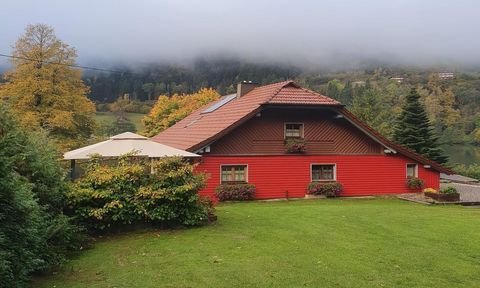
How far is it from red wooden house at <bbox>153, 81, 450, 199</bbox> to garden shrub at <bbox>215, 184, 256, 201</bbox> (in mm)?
398

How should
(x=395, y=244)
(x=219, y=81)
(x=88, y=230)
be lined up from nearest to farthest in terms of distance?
(x=395, y=244) → (x=88, y=230) → (x=219, y=81)

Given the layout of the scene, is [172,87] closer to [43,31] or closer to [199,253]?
[43,31]

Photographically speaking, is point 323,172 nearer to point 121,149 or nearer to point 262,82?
point 121,149

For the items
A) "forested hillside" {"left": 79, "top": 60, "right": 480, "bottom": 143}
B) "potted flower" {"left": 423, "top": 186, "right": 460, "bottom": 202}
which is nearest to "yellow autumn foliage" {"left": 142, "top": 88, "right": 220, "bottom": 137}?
"potted flower" {"left": 423, "top": 186, "right": 460, "bottom": 202}

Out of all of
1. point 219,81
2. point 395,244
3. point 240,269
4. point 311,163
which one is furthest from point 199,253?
point 219,81

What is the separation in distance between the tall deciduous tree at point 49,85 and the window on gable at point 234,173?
12015 mm

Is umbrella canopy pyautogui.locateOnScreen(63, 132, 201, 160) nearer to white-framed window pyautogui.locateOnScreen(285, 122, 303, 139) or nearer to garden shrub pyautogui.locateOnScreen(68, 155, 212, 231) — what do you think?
garden shrub pyautogui.locateOnScreen(68, 155, 212, 231)

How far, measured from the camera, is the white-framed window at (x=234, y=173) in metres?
22.4

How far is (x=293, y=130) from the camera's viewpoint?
932 inches

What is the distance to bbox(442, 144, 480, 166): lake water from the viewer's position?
73.5m

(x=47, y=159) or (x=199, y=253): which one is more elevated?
(x=47, y=159)

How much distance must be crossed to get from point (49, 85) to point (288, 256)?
25520 millimetres

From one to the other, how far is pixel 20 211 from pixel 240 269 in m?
3.29

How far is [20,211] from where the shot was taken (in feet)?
19.8
